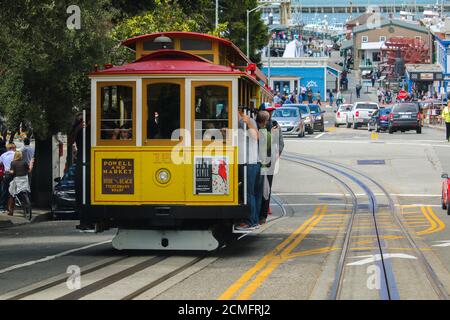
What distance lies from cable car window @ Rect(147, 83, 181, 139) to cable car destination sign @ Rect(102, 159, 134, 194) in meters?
0.55

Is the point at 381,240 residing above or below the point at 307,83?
below

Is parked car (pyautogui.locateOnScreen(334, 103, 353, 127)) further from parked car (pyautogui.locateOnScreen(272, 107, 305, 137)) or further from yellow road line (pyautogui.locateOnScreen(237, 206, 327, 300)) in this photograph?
yellow road line (pyautogui.locateOnScreen(237, 206, 327, 300))

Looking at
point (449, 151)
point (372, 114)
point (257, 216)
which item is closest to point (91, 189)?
point (257, 216)

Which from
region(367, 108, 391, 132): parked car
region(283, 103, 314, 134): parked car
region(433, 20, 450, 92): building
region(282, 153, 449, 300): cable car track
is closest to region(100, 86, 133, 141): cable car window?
region(282, 153, 449, 300): cable car track

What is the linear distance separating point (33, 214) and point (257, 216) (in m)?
11.9

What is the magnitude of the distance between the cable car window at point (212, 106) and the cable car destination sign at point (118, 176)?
1216mm

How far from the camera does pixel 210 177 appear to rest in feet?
50.6

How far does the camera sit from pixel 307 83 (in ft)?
363

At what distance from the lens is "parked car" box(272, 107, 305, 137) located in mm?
50781

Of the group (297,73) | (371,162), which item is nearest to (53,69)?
(371,162)

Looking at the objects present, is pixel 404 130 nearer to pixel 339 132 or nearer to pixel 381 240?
pixel 339 132

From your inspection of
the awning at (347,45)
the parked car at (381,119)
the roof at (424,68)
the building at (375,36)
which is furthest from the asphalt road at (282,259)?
the awning at (347,45)

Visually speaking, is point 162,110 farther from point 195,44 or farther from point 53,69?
point 53,69

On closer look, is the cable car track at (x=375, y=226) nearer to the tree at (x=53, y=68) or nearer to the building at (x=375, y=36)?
the tree at (x=53, y=68)
